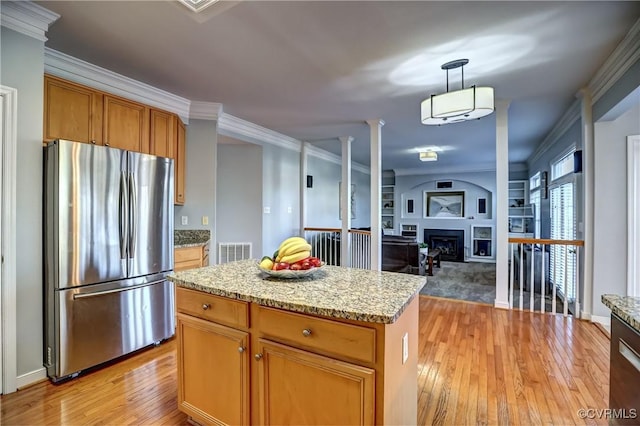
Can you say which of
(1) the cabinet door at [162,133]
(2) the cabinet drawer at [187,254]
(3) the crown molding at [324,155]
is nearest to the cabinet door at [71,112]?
(1) the cabinet door at [162,133]

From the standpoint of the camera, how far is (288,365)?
127 centimetres

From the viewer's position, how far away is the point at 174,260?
3.01 metres

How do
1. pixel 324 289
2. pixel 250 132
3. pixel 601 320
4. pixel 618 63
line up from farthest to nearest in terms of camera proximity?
pixel 250 132 → pixel 601 320 → pixel 618 63 → pixel 324 289

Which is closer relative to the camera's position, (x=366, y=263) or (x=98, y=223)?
(x=98, y=223)

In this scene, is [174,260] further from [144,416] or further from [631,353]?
[631,353]

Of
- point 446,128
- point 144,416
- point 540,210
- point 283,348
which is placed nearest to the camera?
point 283,348

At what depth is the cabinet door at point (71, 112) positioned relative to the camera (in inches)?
91.9

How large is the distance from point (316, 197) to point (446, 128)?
2879mm

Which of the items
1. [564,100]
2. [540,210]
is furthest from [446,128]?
[540,210]

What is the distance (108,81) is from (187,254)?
1.80 m

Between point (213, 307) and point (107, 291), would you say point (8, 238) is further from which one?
point (213, 307)

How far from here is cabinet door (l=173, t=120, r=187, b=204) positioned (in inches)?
135

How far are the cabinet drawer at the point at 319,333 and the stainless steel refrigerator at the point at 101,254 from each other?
172 centimetres

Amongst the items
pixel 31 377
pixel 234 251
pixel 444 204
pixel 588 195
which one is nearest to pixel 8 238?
pixel 31 377
